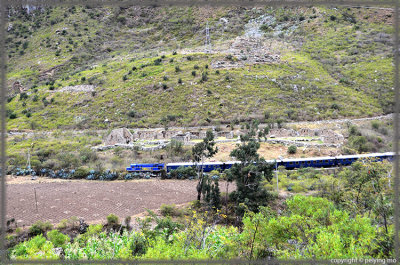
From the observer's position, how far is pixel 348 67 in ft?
150

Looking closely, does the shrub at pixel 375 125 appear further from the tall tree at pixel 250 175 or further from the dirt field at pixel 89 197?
the tall tree at pixel 250 175

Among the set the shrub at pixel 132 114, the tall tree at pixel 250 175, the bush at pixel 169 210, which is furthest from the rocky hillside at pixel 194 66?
the tall tree at pixel 250 175

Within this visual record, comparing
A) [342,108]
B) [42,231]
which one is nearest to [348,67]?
[342,108]

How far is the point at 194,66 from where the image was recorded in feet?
150

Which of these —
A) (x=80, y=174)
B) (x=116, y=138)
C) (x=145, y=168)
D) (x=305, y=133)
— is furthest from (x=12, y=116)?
(x=305, y=133)

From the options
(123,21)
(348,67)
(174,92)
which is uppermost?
(123,21)

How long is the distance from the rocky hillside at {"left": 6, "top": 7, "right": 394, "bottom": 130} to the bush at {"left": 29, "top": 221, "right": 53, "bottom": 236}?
2314 centimetres

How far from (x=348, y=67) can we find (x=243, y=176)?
44.6 metres

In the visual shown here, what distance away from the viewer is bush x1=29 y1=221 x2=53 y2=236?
37.5ft

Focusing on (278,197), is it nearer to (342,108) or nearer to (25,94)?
(342,108)

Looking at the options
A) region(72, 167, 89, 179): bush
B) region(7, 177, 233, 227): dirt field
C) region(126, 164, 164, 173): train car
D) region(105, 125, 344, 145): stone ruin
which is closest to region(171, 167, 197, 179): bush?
region(7, 177, 233, 227): dirt field

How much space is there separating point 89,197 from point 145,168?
16.6ft

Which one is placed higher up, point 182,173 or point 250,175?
point 250,175

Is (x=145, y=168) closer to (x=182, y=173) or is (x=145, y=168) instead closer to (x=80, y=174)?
(x=182, y=173)
